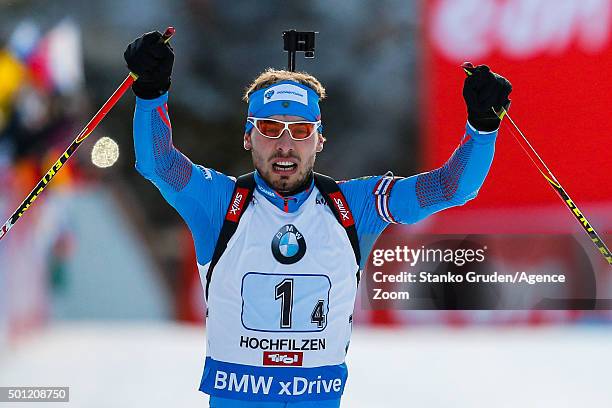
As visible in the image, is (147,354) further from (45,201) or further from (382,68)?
(382,68)

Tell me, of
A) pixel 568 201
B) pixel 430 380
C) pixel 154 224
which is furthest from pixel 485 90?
pixel 154 224

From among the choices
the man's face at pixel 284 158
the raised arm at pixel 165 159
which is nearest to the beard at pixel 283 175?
the man's face at pixel 284 158

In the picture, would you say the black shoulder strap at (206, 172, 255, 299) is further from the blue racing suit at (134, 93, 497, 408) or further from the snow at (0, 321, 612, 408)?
the snow at (0, 321, 612, 408)

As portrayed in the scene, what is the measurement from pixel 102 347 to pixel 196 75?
5.31ft

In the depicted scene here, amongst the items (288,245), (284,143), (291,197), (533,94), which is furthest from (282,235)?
(533,94)

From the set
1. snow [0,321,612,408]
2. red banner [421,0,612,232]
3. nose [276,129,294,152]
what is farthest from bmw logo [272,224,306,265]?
red banner [421,0,612,232]

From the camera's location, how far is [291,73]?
2805 millimetres

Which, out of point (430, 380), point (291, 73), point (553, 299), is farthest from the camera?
point (553, 299)

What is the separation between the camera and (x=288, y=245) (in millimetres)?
2572

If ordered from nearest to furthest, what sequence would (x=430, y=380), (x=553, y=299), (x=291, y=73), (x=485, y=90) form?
(x=485, y=90), (x=291, y=73), (x=430, y=380), (x=553, y=299)

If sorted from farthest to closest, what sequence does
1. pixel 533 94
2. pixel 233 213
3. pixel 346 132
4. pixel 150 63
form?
pixel 346 132, pixel 533 94, pixel 233 213, pixel 150 63

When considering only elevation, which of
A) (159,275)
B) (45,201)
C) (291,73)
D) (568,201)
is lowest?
(568,201)

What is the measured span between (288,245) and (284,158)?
0.27 metres

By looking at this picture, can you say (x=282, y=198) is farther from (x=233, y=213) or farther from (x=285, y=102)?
(x=285, y=102)
